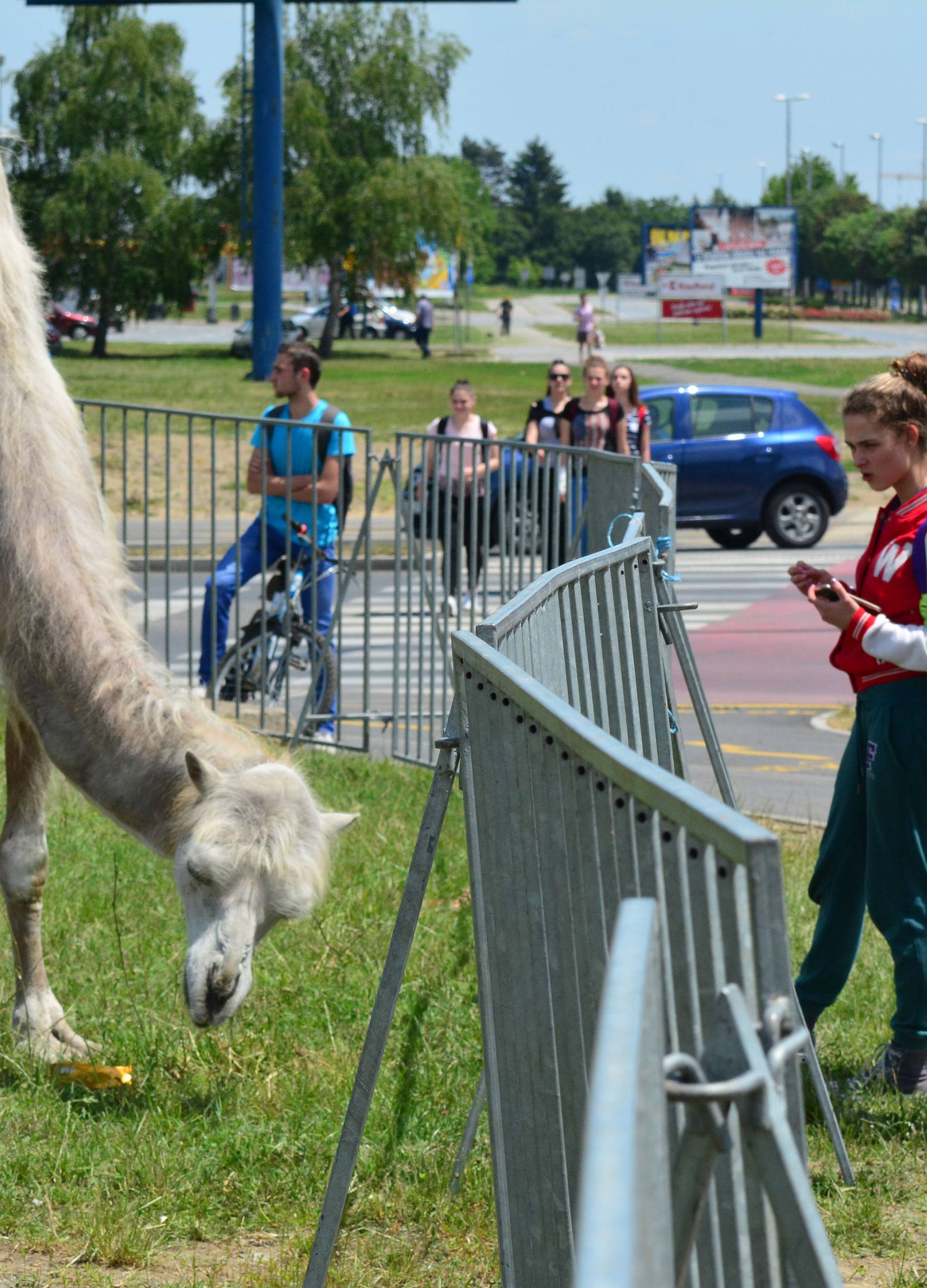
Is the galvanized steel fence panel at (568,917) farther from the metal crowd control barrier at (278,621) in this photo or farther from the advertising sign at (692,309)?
the advertising sign at (692,309)

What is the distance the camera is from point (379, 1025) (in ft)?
9.95

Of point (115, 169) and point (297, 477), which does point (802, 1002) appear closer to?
point (297, 477)

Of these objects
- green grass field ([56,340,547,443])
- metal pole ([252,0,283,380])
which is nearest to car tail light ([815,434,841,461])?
metal pole ([252,0,283,380])

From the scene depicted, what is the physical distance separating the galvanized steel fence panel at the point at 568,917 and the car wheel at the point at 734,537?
17078 millimetres

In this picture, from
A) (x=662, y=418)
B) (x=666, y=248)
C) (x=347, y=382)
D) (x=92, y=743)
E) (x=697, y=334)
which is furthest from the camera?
(x=697, y=334)

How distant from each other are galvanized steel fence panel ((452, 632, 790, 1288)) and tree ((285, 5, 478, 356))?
47920 millimetres

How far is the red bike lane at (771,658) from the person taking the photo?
11344 mm

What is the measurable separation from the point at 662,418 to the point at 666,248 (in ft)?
152

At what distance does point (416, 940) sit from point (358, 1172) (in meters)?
1.60

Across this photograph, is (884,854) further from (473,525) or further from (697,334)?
(697,334)

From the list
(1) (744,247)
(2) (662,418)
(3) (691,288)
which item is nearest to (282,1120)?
(2) (662,418)

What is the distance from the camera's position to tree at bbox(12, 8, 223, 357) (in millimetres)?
49812

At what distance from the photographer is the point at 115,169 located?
163ft

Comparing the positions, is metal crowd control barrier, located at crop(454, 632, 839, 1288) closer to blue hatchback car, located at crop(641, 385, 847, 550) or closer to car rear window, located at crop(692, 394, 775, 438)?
blue hatchback car, located at crop(641, 385, 847, 550)
